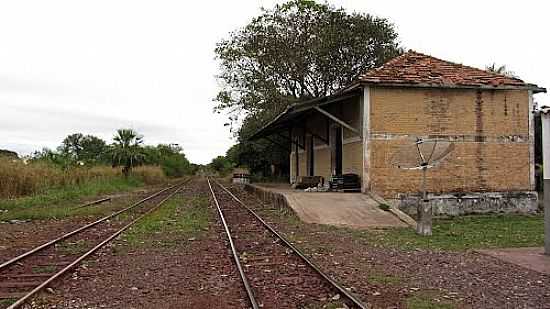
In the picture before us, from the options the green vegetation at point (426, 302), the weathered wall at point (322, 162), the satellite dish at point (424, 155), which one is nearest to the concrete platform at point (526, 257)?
the green vegetation at point (426, 302)

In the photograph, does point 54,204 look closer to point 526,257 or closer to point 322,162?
point 322,162

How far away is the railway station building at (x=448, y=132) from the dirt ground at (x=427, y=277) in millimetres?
6424

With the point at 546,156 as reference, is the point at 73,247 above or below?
below

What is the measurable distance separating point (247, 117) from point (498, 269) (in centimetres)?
2983

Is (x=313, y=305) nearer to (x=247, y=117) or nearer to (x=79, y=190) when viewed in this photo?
(x=79, y=190)

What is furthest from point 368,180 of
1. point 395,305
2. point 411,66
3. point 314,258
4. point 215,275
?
point 395,305

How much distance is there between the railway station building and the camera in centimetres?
1664

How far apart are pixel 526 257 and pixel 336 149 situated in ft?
40.9

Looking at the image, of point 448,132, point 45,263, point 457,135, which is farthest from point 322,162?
point 45,263

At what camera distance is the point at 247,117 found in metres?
37.1

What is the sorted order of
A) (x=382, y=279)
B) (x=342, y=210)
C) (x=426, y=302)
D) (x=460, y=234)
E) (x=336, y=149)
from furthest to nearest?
1. (x=336, y=149)
2. (x=342, y=210)
3. (x=460, y=234)
4. (x=382, y=279)
5. (x=426, y=302)

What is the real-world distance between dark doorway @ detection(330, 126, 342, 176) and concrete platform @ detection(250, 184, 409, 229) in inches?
168

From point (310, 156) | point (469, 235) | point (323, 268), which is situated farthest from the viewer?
point (310, 156)

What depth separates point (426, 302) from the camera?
6055mm
